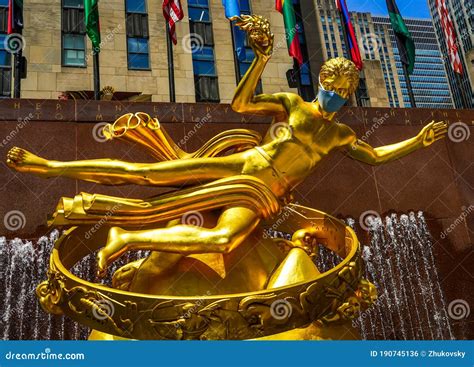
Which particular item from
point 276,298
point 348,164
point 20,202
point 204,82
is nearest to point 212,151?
point 276,298

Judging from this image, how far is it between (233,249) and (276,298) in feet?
2.09

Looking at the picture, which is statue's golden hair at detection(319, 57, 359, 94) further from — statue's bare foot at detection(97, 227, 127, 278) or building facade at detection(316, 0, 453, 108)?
building facade at detection(316, 0, 453, 108)

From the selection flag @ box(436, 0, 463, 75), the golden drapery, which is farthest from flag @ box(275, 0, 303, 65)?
the golden drapery

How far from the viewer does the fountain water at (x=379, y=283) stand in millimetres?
7770

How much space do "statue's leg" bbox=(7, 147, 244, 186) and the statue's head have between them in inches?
50.2

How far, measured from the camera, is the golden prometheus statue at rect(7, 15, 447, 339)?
4.16m

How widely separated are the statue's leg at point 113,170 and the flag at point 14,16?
8.54m

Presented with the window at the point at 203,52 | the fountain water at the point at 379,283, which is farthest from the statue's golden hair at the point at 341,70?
the window at the point at 203,52

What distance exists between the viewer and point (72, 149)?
9211 mm

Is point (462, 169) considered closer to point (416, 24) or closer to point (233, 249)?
point (233, 249)

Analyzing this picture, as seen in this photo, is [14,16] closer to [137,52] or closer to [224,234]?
[137,52]

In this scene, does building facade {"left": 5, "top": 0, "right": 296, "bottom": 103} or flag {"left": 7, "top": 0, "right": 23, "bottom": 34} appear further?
building facade {"left": 5, "top": 0, "right": 296, "bottom": 103}

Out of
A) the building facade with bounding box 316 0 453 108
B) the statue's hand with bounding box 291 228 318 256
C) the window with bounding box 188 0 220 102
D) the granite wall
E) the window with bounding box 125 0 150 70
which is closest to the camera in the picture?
the statue's hand with bounding box 291 228 318 256

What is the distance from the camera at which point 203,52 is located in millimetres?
18875
